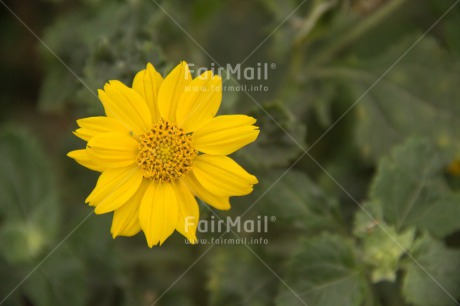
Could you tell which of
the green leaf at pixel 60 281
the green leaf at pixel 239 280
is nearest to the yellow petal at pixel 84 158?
the green leaf at pixel 60 281

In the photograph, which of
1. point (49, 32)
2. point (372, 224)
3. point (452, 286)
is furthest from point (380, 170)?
point (49, 32)

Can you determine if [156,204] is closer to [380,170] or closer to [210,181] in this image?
[210,181]

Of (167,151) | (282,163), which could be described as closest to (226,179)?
(167,151)

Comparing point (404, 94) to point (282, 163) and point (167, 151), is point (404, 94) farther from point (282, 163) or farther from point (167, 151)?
point (167, 151)

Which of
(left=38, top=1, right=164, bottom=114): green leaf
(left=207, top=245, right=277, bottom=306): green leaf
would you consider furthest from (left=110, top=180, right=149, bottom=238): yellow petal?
(left=207, top=245, right=277, bottom=306): green leaf

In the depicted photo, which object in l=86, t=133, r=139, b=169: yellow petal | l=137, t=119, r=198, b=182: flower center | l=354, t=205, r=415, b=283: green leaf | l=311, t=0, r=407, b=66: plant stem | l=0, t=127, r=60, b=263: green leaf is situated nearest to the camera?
l=86, t=133, r=139, b=169: yellow petal

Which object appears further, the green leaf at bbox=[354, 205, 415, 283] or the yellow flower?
the green leaf at bbox=[354, 205, 415, 283]

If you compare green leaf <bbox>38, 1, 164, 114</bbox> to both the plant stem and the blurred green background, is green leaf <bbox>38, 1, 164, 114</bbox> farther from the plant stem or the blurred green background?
the plant stem
